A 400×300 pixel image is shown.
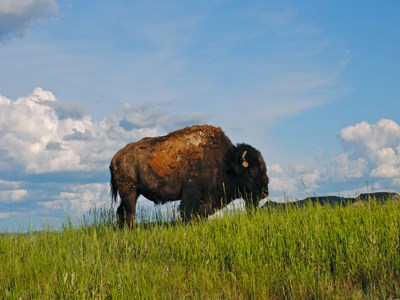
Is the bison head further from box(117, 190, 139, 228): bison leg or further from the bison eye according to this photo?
box(117, 190, 139, 228): bison leg

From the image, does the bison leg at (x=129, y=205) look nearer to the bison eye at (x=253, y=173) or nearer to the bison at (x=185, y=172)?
the bison at (x=185, y=172)

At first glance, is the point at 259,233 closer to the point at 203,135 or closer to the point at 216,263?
the point at 216,263

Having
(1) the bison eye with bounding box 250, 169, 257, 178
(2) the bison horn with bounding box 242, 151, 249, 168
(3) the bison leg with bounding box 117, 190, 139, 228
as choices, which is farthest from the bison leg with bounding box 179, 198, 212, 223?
(1) the bison eye with bounding box 250, 169, 257, 178

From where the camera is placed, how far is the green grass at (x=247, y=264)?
268 inches

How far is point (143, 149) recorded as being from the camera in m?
13.4

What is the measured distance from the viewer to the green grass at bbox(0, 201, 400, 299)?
6.82 m

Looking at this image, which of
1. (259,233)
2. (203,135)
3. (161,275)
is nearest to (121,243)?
(161,275)

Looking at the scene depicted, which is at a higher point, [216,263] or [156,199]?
[156,199]

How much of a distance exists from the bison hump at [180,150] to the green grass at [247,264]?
3122mm

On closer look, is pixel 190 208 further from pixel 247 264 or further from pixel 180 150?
pixel 247 264

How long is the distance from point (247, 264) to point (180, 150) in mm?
5766

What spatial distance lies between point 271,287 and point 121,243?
3638mm

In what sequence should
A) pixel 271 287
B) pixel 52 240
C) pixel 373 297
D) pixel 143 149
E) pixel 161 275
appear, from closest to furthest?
1. pixel 373 297
2. pixel 271 287
3. pixel 161 275
4. pixel 52 240
5. pixel 143 149

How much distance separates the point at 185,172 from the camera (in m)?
13.0
